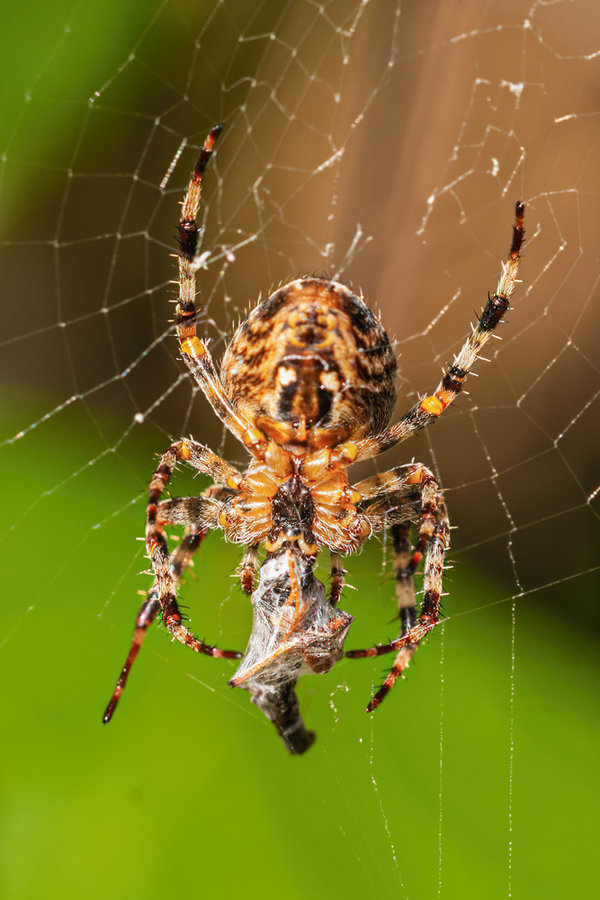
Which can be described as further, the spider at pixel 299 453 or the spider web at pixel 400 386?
the spider web at pixel 400 386

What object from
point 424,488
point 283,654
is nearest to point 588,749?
point 424,488

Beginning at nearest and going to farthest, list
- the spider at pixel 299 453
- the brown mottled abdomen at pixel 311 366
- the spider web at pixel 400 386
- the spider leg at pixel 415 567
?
the spider leg at pixel 415 567, the spider at pixel 299 453, the brown mottled abdomen at pixel 311 366, the spider web at pixel 400 386

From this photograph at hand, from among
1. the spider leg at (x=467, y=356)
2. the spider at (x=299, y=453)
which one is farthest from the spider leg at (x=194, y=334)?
the spider leg at (x=467, y=356)

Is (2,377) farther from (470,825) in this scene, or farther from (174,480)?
(470,825)

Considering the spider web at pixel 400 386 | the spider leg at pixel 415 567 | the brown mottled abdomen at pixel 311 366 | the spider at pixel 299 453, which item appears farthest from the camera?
the spider web at pixel 400 386

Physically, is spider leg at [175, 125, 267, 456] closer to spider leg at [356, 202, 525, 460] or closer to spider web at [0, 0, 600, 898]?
spider web at [0, 0, 600, 898]

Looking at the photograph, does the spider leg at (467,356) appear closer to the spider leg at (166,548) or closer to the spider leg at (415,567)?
the spider leg at (415,567)

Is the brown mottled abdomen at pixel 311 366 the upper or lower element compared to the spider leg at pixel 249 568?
upper
